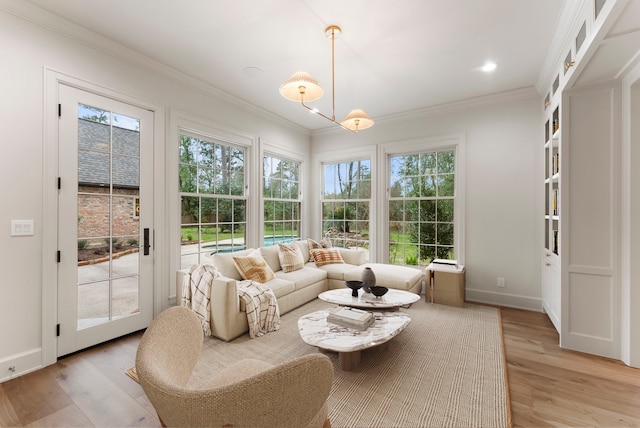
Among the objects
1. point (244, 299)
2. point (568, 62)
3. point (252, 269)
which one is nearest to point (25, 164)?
point (244, 299)

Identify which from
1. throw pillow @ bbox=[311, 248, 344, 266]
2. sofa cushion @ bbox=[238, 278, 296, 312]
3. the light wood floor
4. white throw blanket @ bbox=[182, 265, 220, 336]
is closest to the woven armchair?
the light wood floor

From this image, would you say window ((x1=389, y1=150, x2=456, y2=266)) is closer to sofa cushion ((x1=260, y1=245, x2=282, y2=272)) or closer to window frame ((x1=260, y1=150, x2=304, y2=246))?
window frame ((x1=260, y1=150, x2=304, y2=246))

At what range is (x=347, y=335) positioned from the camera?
2.20 meters

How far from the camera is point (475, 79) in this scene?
3469 millimetres

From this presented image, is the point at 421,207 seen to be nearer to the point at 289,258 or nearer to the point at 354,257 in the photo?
the point at 354,257

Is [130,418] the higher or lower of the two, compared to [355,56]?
lower

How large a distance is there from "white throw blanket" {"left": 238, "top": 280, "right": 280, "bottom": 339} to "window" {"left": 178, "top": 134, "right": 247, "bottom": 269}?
3.17 ft

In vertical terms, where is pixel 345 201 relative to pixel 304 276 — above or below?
above

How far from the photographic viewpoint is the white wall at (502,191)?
3.70 m

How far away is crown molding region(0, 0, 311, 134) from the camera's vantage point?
2.22 metres

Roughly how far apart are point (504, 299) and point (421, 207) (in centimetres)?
168

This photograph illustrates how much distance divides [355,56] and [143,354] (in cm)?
304

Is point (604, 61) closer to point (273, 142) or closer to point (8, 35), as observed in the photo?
point (273, 142)

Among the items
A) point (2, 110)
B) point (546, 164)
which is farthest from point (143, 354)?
point (546, 164)
